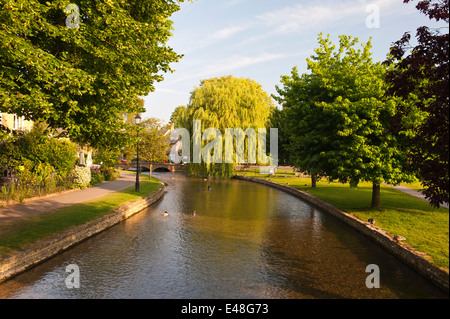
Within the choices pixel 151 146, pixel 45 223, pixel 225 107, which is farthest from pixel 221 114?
pixel 45 223

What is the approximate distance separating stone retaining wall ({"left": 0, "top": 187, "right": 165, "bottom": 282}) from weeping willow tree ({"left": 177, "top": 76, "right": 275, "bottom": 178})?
24787 millimetres

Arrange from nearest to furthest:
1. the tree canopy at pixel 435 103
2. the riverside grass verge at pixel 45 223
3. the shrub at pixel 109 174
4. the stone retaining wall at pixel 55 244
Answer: the tree canopy at pixel 435 103
the stone retaining wall at pixel 55 244
the riverside grass verge at pixel 45 223
the shrub at pixel 109 174

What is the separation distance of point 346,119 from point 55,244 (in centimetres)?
1331

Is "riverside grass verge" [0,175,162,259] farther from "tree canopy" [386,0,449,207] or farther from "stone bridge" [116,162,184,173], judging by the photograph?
"stone bridge" [116,162,184,173]

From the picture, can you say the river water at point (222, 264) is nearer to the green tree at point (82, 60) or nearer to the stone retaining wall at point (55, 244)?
the stone retaining wall at point (55, 244)

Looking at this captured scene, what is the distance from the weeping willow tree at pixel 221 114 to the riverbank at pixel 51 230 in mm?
23473

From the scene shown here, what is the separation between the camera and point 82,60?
11172mm

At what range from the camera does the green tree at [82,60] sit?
29.5ft

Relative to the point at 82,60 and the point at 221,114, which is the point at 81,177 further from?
the point at 221,114

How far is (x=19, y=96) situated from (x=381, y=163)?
15.0m

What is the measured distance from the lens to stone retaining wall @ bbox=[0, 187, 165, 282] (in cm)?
890

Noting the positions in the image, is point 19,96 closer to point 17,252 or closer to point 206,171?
point 17,252

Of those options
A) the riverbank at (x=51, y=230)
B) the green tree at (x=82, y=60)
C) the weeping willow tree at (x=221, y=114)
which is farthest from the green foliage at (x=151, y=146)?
the green tree at (x=82, y=60)
